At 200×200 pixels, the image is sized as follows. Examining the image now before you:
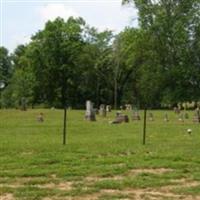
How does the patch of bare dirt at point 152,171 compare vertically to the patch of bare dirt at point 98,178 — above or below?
above

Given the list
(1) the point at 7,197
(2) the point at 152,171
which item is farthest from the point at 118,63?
(1) the point at 7,197

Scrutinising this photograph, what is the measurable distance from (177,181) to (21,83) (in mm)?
76333

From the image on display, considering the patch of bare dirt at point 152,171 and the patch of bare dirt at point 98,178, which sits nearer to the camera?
the patch of bare dirt at point 98,178

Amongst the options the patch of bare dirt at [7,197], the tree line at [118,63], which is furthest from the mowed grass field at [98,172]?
the tree line at [118,63]

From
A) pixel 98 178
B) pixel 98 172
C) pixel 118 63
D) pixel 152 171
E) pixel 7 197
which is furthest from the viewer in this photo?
pixel 118 63

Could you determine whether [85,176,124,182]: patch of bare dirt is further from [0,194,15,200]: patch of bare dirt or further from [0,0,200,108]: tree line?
[0,0,200,108]: tree line

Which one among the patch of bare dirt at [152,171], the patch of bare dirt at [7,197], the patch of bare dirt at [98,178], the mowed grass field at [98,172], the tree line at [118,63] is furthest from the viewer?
the tree line at [118,63]

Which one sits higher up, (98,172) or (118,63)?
(118,63)

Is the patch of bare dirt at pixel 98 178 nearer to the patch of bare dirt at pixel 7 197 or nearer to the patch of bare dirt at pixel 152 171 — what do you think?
the patch of bare dirt at pixel 152 171

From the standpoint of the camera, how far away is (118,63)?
263ft

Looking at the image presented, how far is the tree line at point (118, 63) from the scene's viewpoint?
62000 millimetres

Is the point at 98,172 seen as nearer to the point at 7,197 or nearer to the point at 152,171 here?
the point at 152,171

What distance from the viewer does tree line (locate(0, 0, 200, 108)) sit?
6200cm

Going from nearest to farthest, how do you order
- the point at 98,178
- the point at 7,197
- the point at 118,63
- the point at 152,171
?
the point at 7,197, the point at 98,178, the point at 152,171, the point at 118,63
